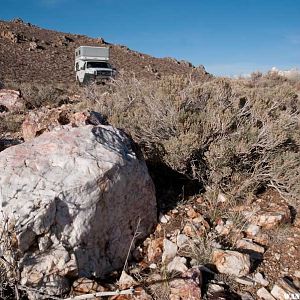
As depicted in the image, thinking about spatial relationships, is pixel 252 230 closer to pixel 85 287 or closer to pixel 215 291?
pixel 215 291

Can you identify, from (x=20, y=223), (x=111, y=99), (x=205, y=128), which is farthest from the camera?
(x=111, y=99)

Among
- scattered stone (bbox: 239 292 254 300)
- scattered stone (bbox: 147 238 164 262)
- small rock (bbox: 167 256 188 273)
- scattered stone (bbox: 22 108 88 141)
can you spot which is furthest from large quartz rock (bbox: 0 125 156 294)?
scattered stone (bbox: 239 292 254 300)

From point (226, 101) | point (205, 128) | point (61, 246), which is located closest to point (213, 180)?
point (205, 128)

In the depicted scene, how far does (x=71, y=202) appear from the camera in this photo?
2.47 meters

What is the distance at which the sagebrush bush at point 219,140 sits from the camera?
11.5 feet

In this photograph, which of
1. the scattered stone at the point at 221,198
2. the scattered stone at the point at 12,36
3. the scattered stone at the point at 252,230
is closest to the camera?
the scattered stone at the point at 252,230

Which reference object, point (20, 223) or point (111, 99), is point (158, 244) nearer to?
point (20, 223)

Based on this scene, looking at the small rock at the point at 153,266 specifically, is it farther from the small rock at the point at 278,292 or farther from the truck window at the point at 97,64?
the truck window at the point at 97,64

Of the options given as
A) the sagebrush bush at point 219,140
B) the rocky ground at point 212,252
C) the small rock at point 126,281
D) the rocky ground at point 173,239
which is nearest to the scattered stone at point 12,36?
the rocky ground at point 173,239

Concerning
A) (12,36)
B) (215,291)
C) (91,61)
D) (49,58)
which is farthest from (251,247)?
(12,36)

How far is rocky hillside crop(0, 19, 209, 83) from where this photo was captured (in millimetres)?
22422

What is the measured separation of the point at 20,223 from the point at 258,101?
10.4 ft

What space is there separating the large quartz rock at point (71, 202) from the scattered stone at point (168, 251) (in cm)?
26

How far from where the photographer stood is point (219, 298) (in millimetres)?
2307
